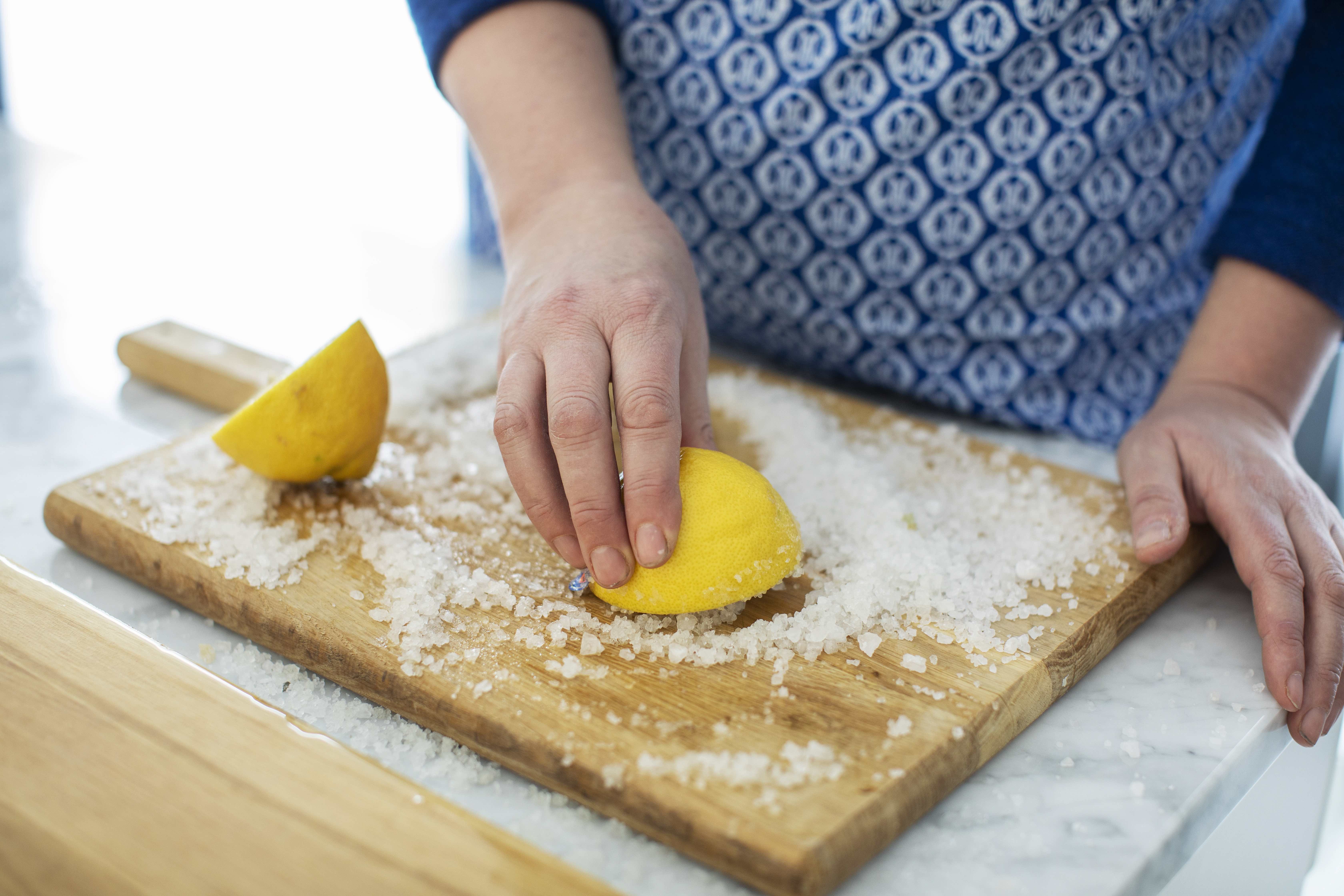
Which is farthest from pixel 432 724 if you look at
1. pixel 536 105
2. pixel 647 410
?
pixel 536 105

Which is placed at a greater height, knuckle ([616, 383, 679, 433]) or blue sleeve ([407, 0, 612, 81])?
blue sleeve ([407, 0, 612, 81])

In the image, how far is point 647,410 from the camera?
0.87 meters

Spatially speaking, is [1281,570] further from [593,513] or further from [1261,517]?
[593,513]

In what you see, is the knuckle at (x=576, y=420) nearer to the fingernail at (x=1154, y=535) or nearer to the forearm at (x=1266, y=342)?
the fingernail at (x=1154, y=535)

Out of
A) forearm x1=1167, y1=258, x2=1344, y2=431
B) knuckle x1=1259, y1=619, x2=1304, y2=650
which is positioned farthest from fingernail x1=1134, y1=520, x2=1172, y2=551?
forearm x1=1167, y1=258, x2=1344, y2=431

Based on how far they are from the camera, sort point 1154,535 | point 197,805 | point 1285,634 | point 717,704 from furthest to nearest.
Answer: point 1154,535 → point 1285,634 → point 717,704 → point 197,805

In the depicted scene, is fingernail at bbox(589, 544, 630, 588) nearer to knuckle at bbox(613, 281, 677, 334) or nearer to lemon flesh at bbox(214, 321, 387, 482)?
knuckle at bbox(613, 281, 677, 334)

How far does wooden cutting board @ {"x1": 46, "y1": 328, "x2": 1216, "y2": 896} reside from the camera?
0.72 m

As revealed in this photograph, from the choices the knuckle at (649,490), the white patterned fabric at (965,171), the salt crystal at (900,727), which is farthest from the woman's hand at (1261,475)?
the knuckle at (649,490)

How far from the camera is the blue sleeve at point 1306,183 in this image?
1175 mm

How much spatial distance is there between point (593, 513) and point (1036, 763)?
42 cm

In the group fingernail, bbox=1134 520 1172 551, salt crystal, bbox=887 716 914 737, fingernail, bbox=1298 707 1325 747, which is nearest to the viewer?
salt crystal, bbox=887 716 914 737

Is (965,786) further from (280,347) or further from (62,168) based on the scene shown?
(62,168)

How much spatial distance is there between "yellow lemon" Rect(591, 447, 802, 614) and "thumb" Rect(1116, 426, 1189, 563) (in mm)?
381
